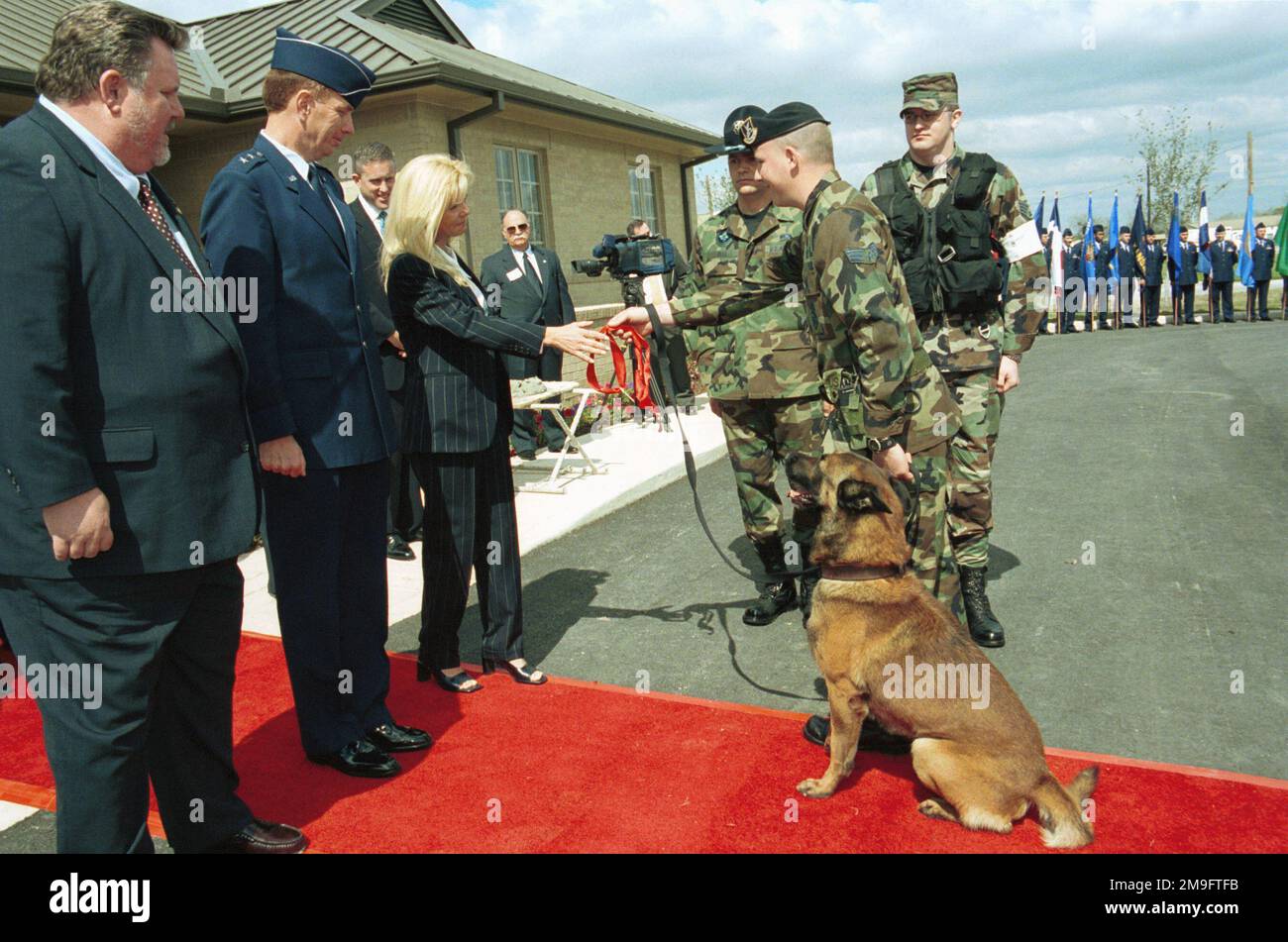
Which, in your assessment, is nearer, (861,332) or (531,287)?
(861,332)

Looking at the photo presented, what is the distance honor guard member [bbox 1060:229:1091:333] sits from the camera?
75.3 ft

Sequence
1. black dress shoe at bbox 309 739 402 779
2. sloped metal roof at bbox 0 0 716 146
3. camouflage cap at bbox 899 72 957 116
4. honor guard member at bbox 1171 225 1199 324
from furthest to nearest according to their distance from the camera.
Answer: honor guard member at bbox 1171 225 1199 324 < sloped metal roof at bbox 0 0 716 146 < camouflage cap at bbox 899 72 957 116 < black dress shoe at bbox 309 739 402 779

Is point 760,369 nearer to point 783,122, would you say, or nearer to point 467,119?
point 783,122

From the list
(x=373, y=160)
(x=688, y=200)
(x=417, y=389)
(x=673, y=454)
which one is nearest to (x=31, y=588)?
(x=417, y=389)

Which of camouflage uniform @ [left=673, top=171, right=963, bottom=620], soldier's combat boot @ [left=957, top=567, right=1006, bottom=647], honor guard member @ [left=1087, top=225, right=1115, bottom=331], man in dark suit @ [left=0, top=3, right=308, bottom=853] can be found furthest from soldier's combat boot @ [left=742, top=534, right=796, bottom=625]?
honor guard member @ [left=1087, top=225, right=1115, bottom=331]

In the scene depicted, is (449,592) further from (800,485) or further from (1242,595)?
(1242,595)

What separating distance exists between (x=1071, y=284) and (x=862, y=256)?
22.7m

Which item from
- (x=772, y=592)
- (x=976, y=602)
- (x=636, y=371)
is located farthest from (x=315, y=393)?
(x=636, y=371)

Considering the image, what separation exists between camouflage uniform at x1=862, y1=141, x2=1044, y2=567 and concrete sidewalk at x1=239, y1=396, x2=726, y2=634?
3.22 m

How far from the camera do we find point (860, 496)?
3105 mm

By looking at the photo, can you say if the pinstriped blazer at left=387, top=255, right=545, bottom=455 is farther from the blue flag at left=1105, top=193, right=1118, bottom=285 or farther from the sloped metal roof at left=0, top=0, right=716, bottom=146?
the blue flag at left=1105, top=193, right=1118, bottom=285

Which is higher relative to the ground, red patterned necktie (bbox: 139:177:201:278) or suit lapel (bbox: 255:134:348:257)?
suit lapel (bbox: 255:134:348:257)
